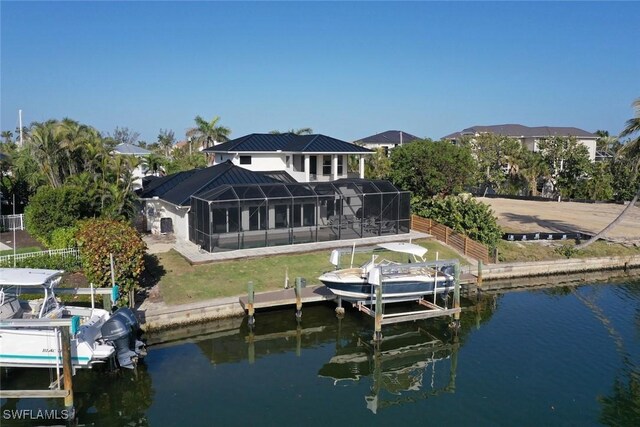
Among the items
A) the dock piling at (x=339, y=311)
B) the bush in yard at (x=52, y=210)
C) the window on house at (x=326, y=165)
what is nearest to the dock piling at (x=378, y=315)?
the dock piling at (x=339, y=311)

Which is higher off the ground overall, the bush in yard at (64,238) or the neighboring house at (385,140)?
the neighboring house at (385,140)

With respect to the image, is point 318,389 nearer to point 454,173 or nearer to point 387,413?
point 387,413

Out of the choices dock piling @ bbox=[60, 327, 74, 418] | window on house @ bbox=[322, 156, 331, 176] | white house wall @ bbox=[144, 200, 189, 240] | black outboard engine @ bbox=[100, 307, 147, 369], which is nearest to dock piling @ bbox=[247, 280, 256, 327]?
black outboard engine @ bbox=[100, 307, 147, 369]

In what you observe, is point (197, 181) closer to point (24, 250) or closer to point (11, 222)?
point (24, 250)

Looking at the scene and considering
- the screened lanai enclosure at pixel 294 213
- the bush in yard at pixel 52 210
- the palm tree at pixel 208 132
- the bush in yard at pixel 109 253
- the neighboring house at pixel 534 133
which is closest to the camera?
the bush in yard at pixel 109 253

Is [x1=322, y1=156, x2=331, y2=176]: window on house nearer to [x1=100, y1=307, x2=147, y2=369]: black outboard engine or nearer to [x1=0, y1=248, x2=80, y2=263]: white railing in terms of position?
[x1=0, y1=248, x2=80, y2=263]: white railing

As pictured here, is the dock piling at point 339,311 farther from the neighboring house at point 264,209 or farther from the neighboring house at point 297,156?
the neighboring house at point 297,156
